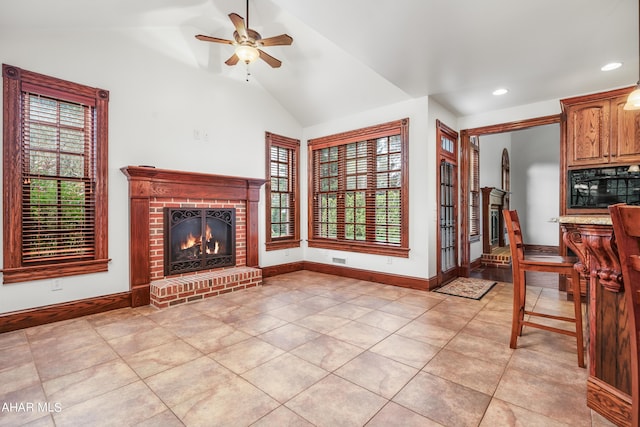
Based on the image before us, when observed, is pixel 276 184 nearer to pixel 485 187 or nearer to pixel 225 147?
pixel 225 147

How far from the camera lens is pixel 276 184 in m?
5.46

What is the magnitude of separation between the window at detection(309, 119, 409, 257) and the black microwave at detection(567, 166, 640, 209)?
6.80 feet

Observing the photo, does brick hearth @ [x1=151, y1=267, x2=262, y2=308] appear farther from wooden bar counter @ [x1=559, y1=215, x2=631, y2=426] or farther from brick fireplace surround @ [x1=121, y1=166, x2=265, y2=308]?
wooden bar counter @ [x1=559, y1=215, x2=631, y2=426]

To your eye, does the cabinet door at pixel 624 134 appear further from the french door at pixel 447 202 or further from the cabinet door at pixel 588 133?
the french door at pixel 447 202

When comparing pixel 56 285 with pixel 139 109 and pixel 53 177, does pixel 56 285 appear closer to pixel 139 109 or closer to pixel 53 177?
pixel 53 177

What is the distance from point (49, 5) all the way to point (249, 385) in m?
3.77

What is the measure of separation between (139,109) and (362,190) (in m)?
3.29

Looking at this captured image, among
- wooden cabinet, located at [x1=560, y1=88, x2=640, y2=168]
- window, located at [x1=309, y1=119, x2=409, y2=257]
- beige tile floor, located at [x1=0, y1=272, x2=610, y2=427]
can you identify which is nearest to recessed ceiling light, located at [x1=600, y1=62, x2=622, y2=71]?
wooden cabinet, located at [x1=560, y1=88, x2=640, y2=168]

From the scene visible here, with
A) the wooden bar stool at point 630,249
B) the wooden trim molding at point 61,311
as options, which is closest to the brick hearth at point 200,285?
the wooden trim molding at point 61,311

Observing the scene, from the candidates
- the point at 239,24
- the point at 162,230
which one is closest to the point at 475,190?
the point at 239,24

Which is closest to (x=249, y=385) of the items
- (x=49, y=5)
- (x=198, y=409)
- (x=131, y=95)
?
(x=198, y=409)

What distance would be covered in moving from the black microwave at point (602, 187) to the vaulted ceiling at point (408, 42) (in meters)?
1.09

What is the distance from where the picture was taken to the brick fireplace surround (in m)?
3.60

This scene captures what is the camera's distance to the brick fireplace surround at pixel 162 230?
360 cm
